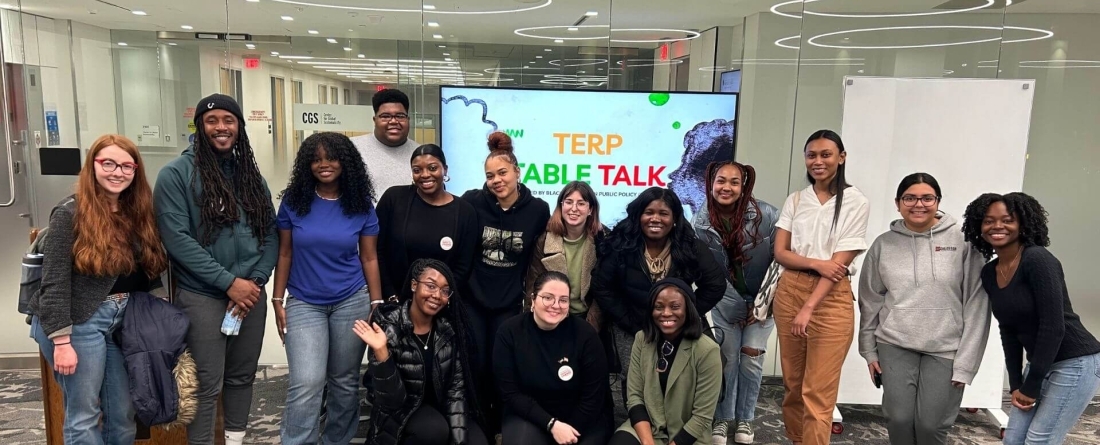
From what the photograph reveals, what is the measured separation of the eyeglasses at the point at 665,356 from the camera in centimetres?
271

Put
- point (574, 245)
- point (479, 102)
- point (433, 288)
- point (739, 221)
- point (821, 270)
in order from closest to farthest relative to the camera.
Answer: point (433, 288) → point (821, 270) → point (574, 245) → point (739, 221) → point (479, 102)

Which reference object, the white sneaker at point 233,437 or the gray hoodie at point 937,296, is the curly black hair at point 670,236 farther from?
the white sneaker at point 233,437

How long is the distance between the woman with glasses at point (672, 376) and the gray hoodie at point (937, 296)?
2.71 feet

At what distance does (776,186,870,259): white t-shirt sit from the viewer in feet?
8.84

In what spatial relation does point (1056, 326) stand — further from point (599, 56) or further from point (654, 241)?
point (599, 56)

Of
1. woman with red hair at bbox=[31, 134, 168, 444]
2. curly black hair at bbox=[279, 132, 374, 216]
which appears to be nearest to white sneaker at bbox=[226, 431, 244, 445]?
woman with red hair at bbox=[31, 134, 168, 444]

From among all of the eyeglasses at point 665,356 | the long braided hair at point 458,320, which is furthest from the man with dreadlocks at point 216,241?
the eyeglasses at point 665,356

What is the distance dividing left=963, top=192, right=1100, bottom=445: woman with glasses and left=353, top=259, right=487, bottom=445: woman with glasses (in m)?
2.26

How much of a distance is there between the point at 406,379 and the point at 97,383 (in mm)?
1137


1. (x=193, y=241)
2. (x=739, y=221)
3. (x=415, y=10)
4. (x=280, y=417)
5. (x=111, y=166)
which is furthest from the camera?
(x=415, y=10)

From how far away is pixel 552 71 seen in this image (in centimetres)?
402

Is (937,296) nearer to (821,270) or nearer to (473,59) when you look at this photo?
(821,270)

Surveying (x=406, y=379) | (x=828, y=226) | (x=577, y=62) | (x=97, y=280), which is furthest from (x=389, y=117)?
(x=828, y=226)

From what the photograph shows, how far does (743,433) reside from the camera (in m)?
3.34
